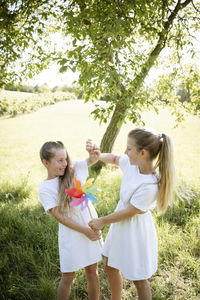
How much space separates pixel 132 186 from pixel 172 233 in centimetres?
190

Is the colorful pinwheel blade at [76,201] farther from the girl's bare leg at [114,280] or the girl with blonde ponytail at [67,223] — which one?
the girl's bare leg at [114,280]

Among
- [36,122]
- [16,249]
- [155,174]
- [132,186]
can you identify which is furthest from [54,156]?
[36,122]

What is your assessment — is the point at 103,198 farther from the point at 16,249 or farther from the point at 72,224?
the point at 72,224

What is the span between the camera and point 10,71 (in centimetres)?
471

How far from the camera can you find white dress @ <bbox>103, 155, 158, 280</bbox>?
5.59 feet

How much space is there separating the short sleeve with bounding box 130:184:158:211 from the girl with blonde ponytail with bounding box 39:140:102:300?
50 cm

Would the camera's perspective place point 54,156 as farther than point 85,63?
No

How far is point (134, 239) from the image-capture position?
1778 mm

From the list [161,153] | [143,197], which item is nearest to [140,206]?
[143,197]

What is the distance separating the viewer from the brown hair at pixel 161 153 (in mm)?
1684

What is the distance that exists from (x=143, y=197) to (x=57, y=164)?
0.79m

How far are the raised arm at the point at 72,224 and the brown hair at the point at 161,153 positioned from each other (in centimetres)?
63

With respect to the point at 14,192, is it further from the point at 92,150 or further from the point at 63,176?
the point at 92,150

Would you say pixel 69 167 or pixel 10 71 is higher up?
pixel 10 71
